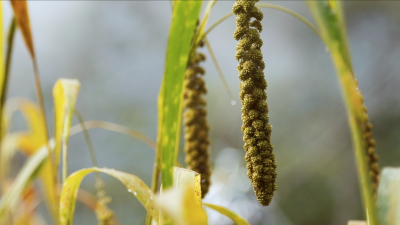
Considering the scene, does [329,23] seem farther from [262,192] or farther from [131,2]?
[131,2]

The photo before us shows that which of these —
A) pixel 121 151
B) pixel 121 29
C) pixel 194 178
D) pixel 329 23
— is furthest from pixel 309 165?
pixel 329 23

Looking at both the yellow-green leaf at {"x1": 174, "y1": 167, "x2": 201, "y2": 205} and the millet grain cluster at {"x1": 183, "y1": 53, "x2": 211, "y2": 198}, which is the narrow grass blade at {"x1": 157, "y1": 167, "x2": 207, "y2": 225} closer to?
the yellow-green leaf at {"x1": 174, "y1": 167, "x2": 201, "y2": 205}

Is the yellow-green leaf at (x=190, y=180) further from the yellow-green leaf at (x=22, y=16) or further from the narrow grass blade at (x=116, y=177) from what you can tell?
the yellow-green leaf at (x=22, y=16)

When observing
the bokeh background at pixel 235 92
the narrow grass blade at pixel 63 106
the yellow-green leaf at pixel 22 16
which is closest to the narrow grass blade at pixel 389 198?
the narrow grass blade at pixel 63 106

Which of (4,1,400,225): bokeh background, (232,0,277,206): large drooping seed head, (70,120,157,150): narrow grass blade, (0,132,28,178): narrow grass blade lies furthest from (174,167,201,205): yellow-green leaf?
(4,1,400,225): bokeh background

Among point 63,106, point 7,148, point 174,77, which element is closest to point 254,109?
point 174,77
